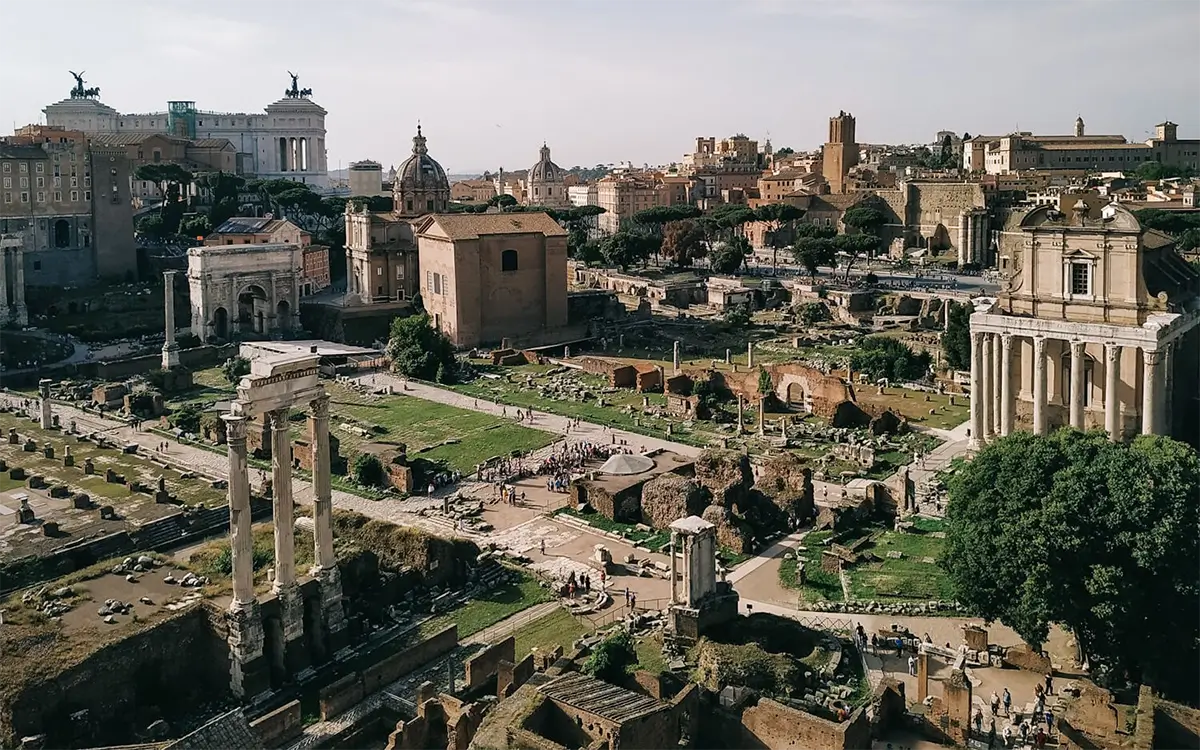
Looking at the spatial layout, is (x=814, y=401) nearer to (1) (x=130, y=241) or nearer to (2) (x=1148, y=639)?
(2) (x=1148, y=639)

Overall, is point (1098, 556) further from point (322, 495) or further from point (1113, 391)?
point (322, 495)

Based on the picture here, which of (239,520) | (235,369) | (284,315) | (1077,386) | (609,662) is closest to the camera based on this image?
(609,662)

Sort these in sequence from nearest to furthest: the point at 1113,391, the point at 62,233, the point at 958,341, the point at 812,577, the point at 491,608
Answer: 1. the point at 491,608
2. the point at 812,577
3. the point at 1113,391
4. the point at 958,341
5. the point at 62,233

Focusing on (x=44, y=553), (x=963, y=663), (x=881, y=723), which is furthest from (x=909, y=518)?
(x=44, y=553)

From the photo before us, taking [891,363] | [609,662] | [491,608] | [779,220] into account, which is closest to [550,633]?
[491,608]

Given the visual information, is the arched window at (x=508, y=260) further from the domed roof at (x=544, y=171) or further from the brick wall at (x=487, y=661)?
the domed roof at (x=544, y=171)

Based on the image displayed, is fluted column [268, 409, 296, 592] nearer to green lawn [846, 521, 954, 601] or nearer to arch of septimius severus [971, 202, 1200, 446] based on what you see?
green lawn [846, 521, 954, 601]

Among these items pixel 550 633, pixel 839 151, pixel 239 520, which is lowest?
pixel 550 633
